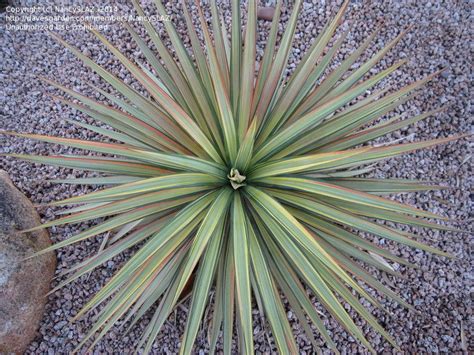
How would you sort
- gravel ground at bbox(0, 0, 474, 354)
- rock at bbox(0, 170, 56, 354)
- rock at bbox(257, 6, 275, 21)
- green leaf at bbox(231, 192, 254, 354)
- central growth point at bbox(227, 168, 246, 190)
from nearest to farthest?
green leaf at bbox(231, 192, 254, 354) < central growth point at bbox(227, 168, 246, 190) < rock at bbox(0, 170, 56, 354) < gravel ground at bbox(0, 0, 474, 354) < rock at bbox(257, 6, 275, 21)

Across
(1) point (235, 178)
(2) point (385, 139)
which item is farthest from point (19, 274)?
(2) point (385, 139)

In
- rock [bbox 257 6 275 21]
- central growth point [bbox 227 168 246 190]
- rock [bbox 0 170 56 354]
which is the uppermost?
rock [bbox 257 6 275 21]

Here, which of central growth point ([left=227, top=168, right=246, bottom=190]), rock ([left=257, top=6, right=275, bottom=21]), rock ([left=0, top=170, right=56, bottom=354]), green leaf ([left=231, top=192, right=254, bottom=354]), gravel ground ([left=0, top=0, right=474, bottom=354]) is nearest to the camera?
green leaf ([left=231, top=192, right=254, bottom=354])

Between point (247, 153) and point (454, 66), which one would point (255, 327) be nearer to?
point (247, 153)

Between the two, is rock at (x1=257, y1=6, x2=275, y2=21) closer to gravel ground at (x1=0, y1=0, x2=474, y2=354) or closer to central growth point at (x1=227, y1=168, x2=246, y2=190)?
gravel ground at (x1=0, y1=0, x2=474, y2=354)

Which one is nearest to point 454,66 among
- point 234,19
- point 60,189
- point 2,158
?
point 234,19

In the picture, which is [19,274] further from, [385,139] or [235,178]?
[385,139]

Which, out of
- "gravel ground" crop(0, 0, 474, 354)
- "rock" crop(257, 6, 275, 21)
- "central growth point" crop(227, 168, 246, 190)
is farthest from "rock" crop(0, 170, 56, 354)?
"rock" crop(257, 6, 275, 21)
